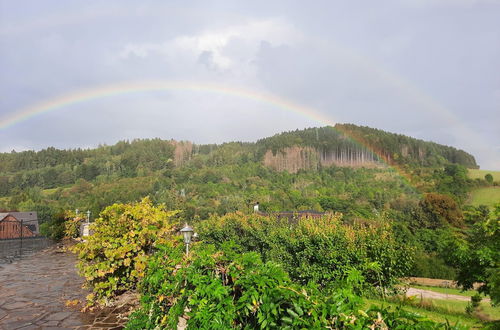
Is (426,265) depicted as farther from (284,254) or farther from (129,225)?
(129,225)

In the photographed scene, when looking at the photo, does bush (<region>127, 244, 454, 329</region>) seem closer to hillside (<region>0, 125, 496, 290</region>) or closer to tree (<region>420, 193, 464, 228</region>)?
hillside (<region>0, 125, 496, 290</region>)

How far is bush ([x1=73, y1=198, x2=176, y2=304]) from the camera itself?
16.8 feet

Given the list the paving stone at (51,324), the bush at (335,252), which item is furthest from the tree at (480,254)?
the paving stone at (51,324)

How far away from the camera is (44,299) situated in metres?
5.95

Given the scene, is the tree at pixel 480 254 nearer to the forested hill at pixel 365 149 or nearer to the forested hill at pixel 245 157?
the forested hill at pixel 245 157

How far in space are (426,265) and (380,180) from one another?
34.6 m

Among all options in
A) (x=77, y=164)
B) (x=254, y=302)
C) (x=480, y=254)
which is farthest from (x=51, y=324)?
(x=77, y=164)

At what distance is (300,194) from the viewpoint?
144 feet

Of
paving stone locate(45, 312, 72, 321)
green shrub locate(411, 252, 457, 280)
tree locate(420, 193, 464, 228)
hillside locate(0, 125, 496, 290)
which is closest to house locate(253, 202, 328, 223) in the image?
green shrub locate(411, 252, 457, 280)

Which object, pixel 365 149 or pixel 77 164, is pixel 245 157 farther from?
pixel 77 164

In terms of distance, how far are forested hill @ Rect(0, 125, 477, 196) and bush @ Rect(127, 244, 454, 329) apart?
187ft

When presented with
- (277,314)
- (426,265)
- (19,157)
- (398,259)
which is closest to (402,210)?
(426,265)

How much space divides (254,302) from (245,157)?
2526 inches

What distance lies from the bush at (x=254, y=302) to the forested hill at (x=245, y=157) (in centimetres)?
5689
